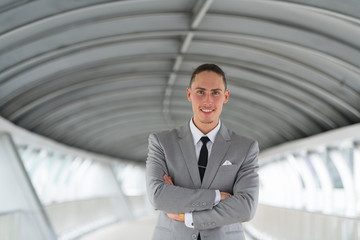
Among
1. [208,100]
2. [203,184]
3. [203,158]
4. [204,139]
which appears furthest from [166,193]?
[208,100]

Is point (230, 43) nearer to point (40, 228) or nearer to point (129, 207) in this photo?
point (40, 228)

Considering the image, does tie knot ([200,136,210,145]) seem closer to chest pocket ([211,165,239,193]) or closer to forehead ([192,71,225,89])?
chest pocket ([211,165,239,193])

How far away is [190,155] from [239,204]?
0.48 meters

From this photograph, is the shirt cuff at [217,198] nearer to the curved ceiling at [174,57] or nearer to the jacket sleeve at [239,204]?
the jacket sleeve at [239,204]

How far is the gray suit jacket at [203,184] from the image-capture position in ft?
11.3

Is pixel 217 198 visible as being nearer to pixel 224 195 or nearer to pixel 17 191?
pixel 224 195

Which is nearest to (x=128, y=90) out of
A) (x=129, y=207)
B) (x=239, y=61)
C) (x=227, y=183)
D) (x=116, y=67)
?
(x=116, y=67)

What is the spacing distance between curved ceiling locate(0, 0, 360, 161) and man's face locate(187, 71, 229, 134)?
273 inches

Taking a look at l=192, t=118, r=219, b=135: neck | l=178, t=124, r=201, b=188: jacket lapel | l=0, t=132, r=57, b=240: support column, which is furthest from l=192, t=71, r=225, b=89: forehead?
l=0, t=132, r=57, b=240: support column

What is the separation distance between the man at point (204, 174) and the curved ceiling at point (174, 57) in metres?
6.93

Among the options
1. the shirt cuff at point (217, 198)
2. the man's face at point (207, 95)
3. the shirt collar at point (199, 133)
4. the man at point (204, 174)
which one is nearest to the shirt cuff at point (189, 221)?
the man at point (204, 174)

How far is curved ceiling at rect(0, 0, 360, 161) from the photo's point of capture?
11.3m

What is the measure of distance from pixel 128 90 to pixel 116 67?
326 centimetres

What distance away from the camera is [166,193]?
3.50m
